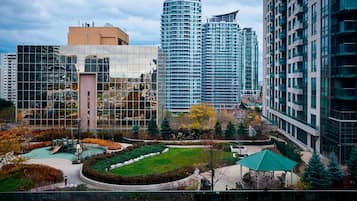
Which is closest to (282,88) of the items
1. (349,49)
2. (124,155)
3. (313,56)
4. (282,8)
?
(282,8)

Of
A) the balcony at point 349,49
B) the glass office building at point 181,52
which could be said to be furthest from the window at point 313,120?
the glass office building at point 181,52

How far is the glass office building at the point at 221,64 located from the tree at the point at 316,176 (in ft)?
110

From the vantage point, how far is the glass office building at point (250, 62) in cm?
5288

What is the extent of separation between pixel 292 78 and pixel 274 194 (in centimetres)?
1448

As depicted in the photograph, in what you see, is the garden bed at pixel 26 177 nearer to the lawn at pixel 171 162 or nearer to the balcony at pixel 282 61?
the lawn at pixel 171 162

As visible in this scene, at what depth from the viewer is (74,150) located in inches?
639

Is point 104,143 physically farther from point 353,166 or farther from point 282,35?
point 282,35

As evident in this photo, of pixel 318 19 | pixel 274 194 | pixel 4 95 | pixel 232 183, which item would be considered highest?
pixel 318 19

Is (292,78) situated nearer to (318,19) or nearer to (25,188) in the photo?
(318,19)

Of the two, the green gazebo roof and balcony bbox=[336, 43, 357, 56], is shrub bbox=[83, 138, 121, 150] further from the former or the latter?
balcony bbox=[336, 43, 357, 56]

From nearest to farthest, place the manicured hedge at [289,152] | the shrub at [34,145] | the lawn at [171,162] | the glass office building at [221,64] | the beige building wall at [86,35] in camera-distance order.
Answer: the lawn at [171,162] < the manicured hedge at [289,152] < the shrub at [34,145] < the beige building wall at [86,35] < the glass office building at [221,64]

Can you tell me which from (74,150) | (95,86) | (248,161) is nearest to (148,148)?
(74,150)

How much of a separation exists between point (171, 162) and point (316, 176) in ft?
18.9

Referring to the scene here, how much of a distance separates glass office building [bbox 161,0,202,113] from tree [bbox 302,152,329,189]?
105 ft
